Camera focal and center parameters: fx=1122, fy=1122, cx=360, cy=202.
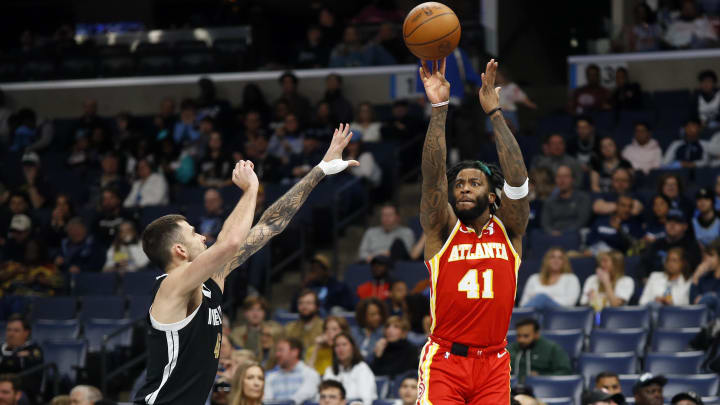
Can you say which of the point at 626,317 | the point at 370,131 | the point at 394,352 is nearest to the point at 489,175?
the point at 394,352

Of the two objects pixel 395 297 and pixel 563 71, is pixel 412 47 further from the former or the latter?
pixel 563 71

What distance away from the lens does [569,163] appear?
1336 centimetres

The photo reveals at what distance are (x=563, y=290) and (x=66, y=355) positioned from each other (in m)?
5.30

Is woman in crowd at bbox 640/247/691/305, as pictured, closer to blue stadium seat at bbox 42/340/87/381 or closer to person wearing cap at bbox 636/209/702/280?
person wearing cap at bbox 636/209/702/280

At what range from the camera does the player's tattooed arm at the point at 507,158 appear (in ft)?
21.0

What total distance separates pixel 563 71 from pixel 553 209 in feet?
25.3

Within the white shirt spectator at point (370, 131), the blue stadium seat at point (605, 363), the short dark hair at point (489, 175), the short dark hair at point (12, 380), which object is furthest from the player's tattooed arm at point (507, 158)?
the white shirt spectator at point (370, 131)

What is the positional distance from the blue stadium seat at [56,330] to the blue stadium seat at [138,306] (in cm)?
61

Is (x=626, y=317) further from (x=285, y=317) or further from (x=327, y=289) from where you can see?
(x=285, y=317)

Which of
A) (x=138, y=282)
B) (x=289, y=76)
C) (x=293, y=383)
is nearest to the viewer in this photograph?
(x=293, y=383)

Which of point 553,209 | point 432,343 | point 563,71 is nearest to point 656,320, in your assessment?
point 553,209

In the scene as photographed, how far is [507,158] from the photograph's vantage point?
6.40 metres

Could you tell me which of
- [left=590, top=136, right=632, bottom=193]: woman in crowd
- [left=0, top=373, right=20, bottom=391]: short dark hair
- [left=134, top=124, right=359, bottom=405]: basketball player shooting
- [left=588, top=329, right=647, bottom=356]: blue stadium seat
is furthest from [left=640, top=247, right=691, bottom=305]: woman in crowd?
[left=134, top=124, right=359, bottom=405]: basketball player shooting

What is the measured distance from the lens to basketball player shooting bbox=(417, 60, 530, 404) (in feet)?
21.0
